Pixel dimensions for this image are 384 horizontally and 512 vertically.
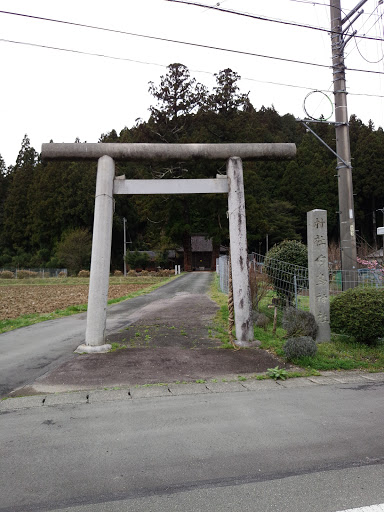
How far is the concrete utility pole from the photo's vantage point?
30.5ft

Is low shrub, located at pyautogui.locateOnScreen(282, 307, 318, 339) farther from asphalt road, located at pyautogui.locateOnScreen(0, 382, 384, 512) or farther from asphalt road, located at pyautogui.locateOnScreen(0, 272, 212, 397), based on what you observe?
asphalt road, located at pyautogui.locateOnScreen(0, 272, 212, 397)

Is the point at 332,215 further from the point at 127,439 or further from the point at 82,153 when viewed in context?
the point at 127,439

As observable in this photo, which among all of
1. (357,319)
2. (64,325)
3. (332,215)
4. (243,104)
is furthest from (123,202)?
(357,319)

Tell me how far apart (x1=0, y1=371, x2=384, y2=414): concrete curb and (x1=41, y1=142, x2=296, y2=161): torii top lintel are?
4.26 m

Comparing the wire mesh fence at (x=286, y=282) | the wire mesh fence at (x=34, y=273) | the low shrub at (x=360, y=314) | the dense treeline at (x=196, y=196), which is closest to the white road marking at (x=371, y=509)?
the low shrub at (x=360, y=314)

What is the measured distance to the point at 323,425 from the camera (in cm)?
407

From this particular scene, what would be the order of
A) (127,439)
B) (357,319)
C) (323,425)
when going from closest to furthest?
(127,439) < (323,425) < (357,319)

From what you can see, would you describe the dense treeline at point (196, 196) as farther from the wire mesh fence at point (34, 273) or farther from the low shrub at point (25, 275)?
the low shrub at point (25, 275)

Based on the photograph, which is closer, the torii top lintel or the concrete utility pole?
the torii top lintel

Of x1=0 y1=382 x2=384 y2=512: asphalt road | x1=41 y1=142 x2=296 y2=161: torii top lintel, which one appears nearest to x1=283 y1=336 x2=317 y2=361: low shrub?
x1=0 y1=382 x2=384 y2=512: asphalt road

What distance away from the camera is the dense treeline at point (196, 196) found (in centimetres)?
4716

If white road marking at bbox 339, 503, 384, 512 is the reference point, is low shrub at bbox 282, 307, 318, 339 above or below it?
above

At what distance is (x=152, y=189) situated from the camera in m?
7.64

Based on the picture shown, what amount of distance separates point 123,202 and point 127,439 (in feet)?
191
